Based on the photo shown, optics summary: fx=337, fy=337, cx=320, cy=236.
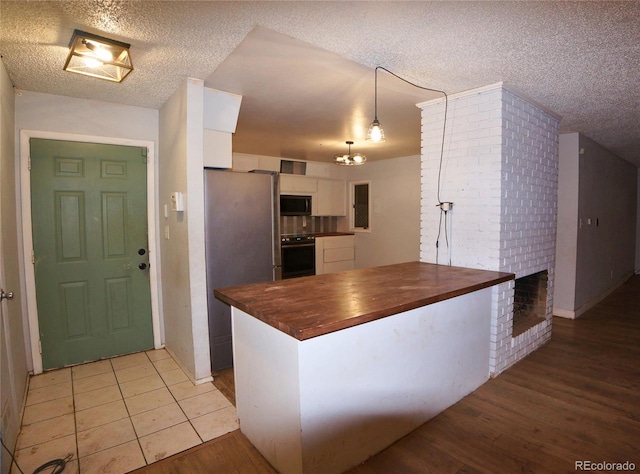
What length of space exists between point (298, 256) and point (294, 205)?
931mm

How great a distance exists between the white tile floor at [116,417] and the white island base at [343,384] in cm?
40

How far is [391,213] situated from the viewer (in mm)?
6090

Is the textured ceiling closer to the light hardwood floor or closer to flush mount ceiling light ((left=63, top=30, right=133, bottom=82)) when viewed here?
flush mount ceiling light ((left=63, top=30, right=133, bottom=82))

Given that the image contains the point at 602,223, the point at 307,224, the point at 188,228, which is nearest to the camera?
the point at 188,228

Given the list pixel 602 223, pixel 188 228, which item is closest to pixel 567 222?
pixel 602 223

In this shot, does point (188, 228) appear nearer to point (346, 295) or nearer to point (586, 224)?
point (346, 295)

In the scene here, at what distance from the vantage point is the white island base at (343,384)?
1504mm

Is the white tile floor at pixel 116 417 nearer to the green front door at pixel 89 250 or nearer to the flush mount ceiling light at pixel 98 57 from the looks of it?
the green front door at pixel 89 250

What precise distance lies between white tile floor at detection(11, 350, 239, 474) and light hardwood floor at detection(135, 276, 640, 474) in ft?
0.48

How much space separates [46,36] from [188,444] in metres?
2.40

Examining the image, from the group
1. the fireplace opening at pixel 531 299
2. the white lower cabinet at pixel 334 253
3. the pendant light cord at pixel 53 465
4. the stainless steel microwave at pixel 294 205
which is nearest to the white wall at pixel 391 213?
the white lower cabinet at pixel 334 253

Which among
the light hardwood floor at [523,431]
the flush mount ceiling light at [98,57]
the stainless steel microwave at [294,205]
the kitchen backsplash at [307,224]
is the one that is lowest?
the light hardwood floor at [523,431]

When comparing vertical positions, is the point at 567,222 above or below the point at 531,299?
above

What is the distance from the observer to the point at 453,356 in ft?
7.26
